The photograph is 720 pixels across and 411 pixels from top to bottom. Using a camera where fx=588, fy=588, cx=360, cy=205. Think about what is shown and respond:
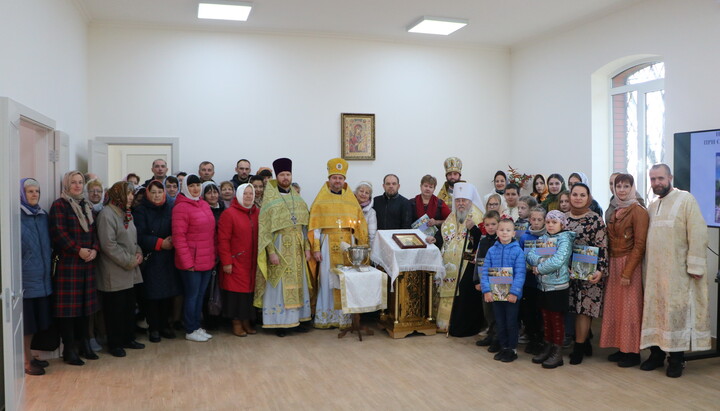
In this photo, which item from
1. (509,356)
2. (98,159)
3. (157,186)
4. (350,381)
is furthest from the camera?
(98,159)

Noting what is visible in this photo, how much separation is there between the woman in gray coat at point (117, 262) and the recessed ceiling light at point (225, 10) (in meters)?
2.58

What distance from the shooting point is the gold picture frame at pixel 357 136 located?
27.6ft

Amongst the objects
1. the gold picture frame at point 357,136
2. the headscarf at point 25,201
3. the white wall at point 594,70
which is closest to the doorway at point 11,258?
the headscarf at point 25,201

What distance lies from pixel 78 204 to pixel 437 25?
5.02 meters

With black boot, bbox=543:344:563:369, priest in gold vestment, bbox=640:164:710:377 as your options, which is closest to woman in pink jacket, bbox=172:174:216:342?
black boot, bbox=543:344:563:369

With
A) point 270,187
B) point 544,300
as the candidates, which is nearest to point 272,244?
point 270,187

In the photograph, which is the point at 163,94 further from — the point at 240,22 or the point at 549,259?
the point at 549,259

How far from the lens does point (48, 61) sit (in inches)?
215

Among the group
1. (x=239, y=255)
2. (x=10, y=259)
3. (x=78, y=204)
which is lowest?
(x=239, y=255)

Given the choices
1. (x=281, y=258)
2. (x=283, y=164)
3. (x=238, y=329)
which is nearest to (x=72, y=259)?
(x=238, y=329)

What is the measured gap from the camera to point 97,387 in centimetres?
445

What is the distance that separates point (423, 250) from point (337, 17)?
11.2ft

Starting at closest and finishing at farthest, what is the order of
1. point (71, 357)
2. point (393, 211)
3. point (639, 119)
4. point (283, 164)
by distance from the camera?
point (71, 357)
point (283, 164)
point (393, 211)
point (639, 119)

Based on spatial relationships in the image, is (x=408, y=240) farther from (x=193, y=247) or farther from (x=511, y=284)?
(x=193, y=247)
